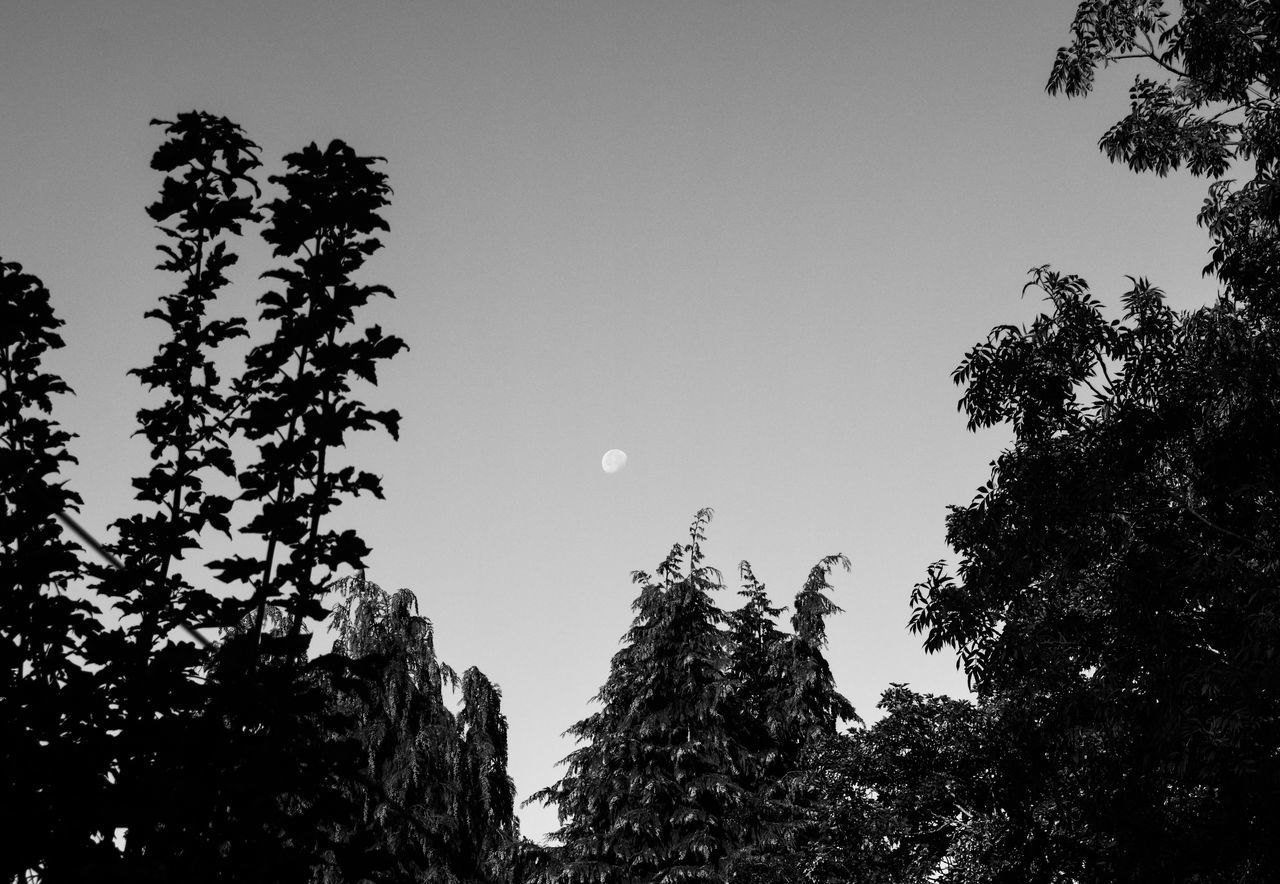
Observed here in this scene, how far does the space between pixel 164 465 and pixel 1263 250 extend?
1349cm

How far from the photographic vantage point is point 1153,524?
13688 mm

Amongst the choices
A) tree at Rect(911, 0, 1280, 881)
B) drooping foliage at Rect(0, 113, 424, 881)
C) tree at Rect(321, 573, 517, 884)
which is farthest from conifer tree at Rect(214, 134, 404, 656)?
tree at Rect(321, 573, 517, 884)

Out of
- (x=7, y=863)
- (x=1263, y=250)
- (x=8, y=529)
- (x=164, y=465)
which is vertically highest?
(x=1263, y=250)

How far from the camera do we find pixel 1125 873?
15008mm

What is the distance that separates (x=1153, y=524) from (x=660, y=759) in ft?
48.7

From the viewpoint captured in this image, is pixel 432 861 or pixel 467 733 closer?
pixel 432 861

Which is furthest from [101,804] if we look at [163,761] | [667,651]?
[667,651]

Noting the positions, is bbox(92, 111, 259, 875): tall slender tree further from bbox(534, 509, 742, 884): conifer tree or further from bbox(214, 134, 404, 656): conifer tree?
bbox(534, 509, 742, 884): conifer tree

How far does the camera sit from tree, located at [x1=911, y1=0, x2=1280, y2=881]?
1262cm

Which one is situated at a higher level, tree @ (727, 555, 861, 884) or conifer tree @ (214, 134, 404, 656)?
tree @ (727, 555, 861, 884)

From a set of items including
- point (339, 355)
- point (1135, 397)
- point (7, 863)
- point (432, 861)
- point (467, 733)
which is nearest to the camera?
point (7, 863)

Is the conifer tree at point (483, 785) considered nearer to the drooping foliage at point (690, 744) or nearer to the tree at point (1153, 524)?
the drooping foliage at point (690, 744)

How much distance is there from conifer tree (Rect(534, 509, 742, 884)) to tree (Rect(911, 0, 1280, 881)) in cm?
999

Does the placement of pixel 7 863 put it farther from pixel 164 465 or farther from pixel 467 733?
pixel 467 733
